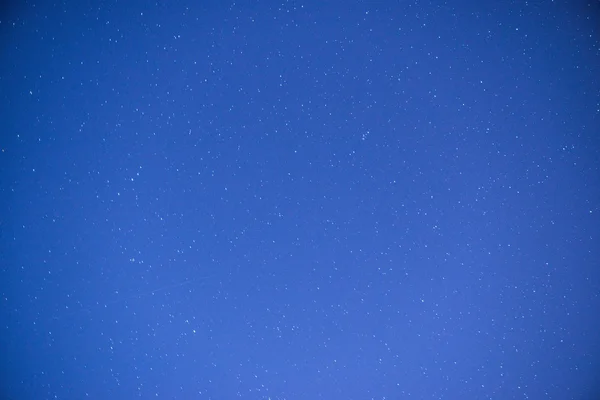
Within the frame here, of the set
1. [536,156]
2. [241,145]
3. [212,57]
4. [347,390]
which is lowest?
[347,390]

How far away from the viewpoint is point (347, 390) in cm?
65

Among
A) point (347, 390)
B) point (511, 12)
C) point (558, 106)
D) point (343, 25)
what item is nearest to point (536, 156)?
point (558, 106)

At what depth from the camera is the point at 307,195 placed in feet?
2.04

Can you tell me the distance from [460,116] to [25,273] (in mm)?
746

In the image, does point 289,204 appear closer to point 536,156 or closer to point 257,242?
point 257,242

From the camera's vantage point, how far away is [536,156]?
607 mm

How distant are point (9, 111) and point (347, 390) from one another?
71cm

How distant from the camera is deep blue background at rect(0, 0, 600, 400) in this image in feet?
1.97

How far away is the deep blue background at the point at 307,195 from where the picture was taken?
1.97ft

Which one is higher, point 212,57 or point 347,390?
point 212,57

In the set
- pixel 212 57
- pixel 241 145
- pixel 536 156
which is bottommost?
pixel 536 156

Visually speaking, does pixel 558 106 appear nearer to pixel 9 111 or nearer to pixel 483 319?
pixel 483 319

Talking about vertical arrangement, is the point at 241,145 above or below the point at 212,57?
below

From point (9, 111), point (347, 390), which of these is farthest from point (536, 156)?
point (9, 111)
